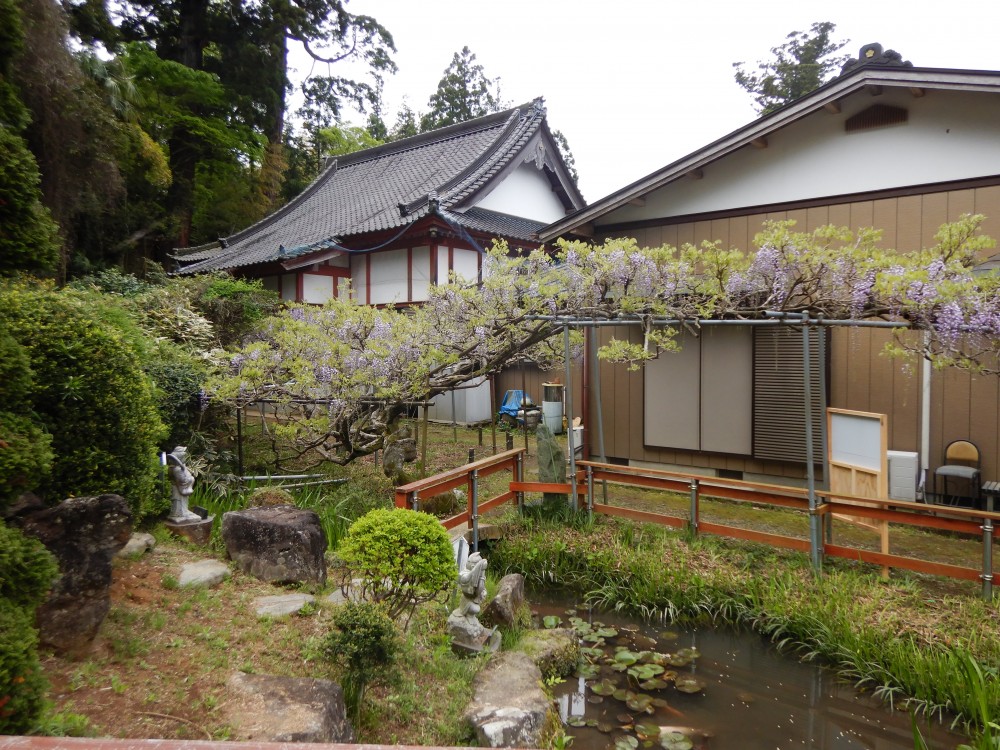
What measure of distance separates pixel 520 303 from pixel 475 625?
444cm

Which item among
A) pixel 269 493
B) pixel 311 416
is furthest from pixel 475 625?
pixel 311 416

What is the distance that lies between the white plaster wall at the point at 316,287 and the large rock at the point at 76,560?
12.3 meters

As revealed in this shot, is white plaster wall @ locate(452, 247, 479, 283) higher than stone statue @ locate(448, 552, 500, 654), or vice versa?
white plaster wall @ locate(452, 247, 479, 283)

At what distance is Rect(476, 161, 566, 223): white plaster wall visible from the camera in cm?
1520

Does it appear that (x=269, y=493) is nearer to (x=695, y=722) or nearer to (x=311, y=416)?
(x=311, y=416)

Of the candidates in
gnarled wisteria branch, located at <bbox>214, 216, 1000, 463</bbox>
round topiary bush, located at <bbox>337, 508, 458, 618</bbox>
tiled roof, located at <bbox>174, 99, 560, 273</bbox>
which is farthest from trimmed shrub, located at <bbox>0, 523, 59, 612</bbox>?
tiled roof, located at <bbox>174, 99, 560, 273</bbox>

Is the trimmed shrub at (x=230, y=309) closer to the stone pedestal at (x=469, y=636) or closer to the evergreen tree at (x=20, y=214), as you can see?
the evergreen tree at (x=20, y=214)

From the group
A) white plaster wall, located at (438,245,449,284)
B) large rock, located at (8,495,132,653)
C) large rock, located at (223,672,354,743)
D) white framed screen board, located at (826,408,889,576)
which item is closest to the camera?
large rock, located at (223,672,354,743)

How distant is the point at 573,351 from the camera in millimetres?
10188

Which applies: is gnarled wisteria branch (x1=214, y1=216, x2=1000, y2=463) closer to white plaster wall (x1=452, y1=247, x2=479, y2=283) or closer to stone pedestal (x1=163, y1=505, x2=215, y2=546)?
stone pedestal (x1=163, y1=505, x2=215, y2=546)

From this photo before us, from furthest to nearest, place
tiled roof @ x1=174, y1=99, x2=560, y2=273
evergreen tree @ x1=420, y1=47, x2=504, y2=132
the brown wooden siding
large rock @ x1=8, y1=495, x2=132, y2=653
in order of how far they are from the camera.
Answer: evergreen tree @ x1=420, y1=47, x2=504, y2=132 → tiled roof @ x1=174, y1=99, x2=560, y2=273 → the brown wooden siding → large rock @ x1=8, y1=495, x2=132, y2=653

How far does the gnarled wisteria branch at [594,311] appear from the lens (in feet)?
17.2

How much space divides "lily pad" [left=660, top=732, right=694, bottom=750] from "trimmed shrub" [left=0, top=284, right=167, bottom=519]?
3.85 m

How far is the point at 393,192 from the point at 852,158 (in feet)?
38.7
